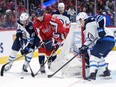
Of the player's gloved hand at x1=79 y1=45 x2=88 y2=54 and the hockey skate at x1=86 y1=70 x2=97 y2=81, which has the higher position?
the player's gloved hand at x1=79 y1=45 x2=88 y2=54

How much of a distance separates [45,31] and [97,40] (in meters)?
1.05

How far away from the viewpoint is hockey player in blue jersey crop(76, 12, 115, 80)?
5.95 meters

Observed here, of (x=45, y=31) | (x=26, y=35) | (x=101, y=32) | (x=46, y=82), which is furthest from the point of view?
(x=26, y=35)

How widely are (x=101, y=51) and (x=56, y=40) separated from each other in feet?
3.61

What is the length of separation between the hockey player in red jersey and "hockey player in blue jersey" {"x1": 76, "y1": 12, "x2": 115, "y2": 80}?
2.10ft

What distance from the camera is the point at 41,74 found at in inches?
272

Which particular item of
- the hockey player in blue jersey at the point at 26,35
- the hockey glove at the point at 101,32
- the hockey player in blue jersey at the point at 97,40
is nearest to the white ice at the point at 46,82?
the hockey player in blue jersey at the point at 97,40

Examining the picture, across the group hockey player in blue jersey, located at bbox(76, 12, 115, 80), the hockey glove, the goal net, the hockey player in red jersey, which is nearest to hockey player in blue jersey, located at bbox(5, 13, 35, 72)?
the hockey player in red jersey

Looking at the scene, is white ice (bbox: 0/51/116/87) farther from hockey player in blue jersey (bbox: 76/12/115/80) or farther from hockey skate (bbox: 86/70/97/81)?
hockey player in blue jersey (bbox: 76/12/115/80)

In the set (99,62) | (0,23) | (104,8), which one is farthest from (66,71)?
(104,8)

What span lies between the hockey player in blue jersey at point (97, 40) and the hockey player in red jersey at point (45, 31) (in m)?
0.64

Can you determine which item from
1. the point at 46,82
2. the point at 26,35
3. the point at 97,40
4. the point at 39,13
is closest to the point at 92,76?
the point at 97,40

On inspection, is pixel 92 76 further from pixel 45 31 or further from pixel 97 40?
pixel 45 31

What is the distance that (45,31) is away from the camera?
22.3 ft
